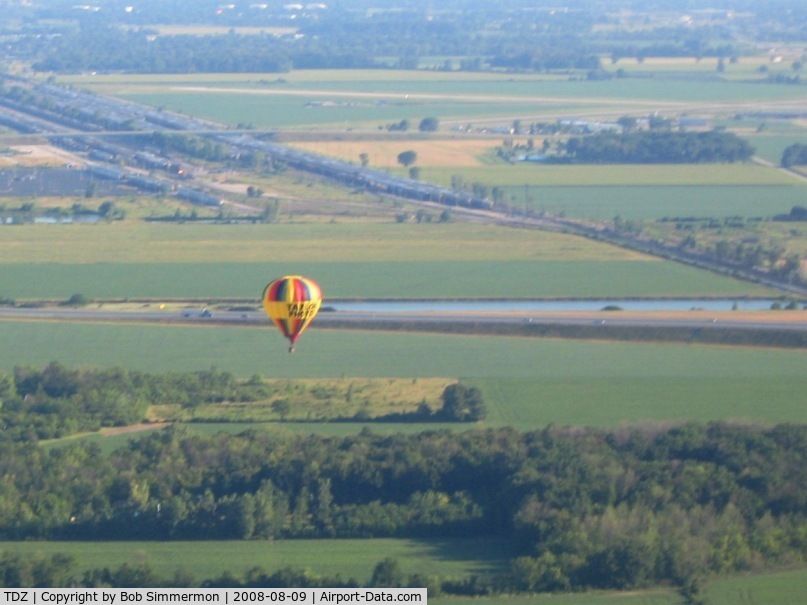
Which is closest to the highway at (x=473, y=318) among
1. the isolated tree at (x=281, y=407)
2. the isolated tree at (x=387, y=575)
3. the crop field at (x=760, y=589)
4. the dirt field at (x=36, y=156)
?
the isolated tree at (x=281, y=407)

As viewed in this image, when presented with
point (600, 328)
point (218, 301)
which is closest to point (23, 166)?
point (218, 301)

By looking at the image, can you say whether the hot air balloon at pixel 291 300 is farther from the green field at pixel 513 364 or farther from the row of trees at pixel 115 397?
the green field at pixel 513 364

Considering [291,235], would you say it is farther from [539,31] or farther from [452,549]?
[539,31]

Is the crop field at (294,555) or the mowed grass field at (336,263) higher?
the crop field at (294,555)

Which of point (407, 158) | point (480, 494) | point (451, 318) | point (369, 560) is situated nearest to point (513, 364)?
point (451, 318)

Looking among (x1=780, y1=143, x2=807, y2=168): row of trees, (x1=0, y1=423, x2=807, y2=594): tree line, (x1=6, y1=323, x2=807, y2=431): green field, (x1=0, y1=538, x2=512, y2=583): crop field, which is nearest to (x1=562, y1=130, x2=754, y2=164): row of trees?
(x1=780, y1=143, x2=807, y2=168): row of trees

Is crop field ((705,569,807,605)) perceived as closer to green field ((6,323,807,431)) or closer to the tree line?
the tree line
